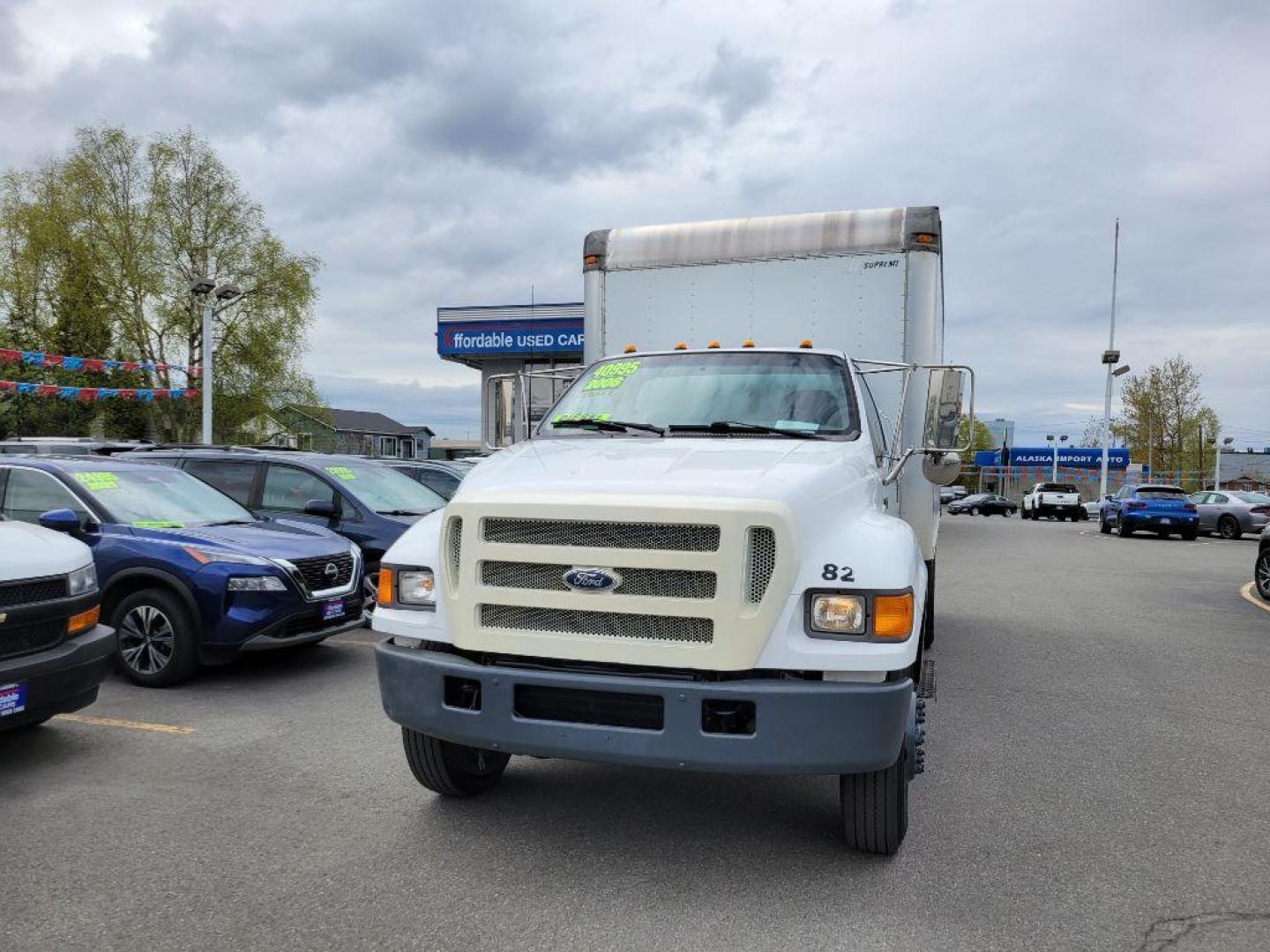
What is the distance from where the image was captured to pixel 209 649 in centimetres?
647

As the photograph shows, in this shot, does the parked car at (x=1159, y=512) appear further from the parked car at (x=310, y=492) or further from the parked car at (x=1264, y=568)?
the parked car at (x=310, y=492)

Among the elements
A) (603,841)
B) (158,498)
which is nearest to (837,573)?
(603,841)

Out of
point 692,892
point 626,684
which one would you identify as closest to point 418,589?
point 626,684

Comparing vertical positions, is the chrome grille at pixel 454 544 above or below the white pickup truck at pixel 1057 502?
above

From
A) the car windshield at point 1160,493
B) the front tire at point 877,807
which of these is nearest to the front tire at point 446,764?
the front tire at point 877,807

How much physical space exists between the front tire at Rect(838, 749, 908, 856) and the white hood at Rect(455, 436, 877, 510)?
41.7 inches

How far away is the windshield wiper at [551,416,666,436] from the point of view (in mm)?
4758

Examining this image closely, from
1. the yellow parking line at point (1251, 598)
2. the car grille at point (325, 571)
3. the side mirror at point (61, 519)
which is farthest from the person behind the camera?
the yellow parking line at point (1251, 598)

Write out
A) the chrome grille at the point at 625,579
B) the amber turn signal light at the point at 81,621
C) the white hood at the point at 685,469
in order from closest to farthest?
the chrome grille at the point at 625,579 < the white hood at the point at 685,469 < the amber turn signal light at the point at 81,621

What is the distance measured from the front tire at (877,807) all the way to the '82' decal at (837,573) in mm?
718

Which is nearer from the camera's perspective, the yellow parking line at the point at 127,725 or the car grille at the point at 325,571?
the yellow parking line at the point at 127,725

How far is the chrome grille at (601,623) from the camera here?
3334mm

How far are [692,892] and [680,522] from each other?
136 cm

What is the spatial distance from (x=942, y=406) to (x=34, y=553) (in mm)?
4712
